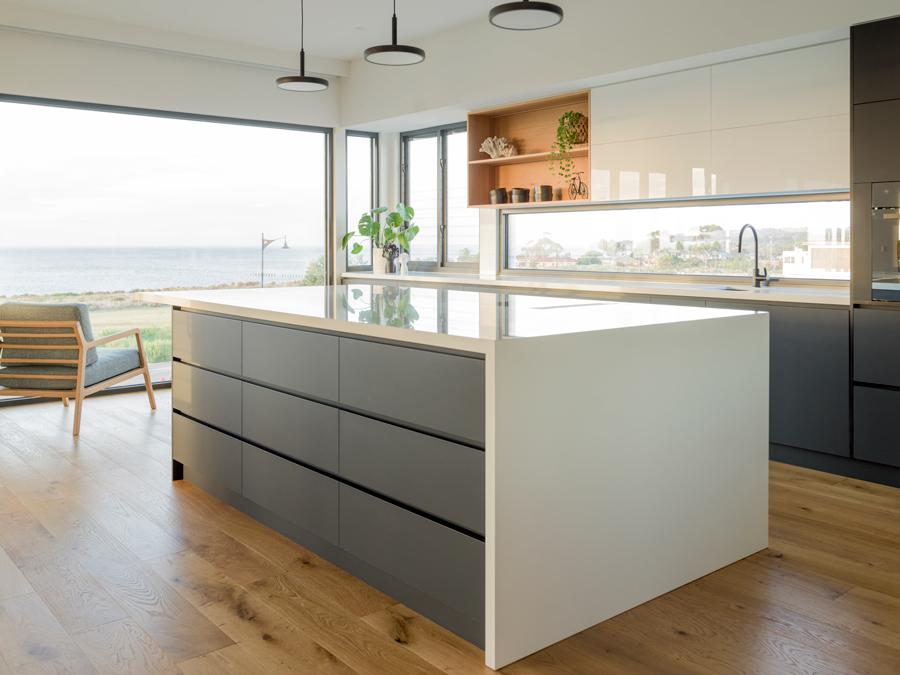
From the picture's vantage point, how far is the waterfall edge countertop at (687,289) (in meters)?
3.65

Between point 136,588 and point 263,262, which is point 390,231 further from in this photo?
point 136,588

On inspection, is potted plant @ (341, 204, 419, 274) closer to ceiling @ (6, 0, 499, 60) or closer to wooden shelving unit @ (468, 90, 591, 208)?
wooden shelving unit @ (468, 90, 591, 208)

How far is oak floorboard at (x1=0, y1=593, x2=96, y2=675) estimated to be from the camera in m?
1.88

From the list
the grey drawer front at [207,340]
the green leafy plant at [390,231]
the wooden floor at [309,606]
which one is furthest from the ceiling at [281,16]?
the wooden floor at [309,606]

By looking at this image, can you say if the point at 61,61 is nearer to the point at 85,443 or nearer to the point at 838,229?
the point at 85,443

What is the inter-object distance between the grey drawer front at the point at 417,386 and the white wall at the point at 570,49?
279cm

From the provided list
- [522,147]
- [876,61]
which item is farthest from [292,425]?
[522,147]

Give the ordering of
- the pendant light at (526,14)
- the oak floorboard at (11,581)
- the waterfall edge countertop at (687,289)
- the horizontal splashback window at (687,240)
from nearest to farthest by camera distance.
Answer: the oak floorboard at (11,581) → the pendant light at (526,14) → the waterfall edge countertop at (687,289) → the horizontal splashback window at (687,240)

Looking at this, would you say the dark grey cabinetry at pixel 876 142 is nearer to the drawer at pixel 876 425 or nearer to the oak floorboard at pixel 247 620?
the drawer at pixel 876 425

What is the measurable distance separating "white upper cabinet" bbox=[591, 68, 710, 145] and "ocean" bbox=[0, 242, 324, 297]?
3.19 m

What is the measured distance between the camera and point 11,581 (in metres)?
2.38

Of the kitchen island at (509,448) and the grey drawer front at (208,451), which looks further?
the grey drawer front at (208,451)

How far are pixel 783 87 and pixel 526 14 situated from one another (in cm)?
170

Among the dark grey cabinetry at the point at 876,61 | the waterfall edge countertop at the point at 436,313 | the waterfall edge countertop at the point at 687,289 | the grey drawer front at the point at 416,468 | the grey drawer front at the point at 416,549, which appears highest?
the dark grey cabinetry at the point at 876,61
